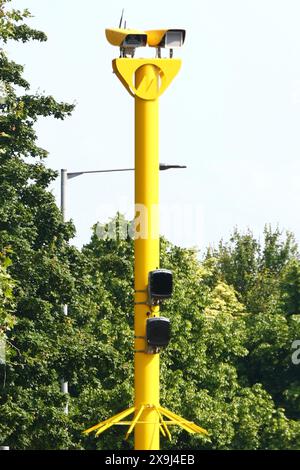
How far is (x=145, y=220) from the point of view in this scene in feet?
67.3

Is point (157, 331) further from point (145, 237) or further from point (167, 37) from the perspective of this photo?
point (167, 37)

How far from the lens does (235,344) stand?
61000mm

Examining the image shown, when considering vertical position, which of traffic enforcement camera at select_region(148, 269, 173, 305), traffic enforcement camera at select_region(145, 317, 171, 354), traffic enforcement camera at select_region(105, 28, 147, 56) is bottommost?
traffic enforcement camera at select_region(145, 317, 171, 354)

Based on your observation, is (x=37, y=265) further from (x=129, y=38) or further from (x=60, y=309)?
(x=129, y=38)

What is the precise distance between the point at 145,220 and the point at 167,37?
248 cm

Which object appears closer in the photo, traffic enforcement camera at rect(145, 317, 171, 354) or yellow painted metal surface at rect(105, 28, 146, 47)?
traffic enforcement camera at rect(145, 317, 171, 354)

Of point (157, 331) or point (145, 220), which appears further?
point (145, 220)

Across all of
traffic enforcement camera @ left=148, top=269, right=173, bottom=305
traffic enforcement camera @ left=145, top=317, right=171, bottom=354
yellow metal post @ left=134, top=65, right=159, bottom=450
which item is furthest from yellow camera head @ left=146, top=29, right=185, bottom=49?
traffic enforcement camera @ left=145, top=317, right=171, bottom=354

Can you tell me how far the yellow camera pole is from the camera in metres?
20.3

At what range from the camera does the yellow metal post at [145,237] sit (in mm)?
20234

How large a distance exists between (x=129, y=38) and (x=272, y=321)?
4577cm

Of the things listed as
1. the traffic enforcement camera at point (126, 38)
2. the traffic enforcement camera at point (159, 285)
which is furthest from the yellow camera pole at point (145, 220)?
the traffic enforcement camera at point (159, 285)

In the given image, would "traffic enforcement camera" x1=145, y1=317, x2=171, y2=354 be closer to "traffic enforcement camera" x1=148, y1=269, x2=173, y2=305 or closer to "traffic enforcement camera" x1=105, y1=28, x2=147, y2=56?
"traffic enforcement camera" x1=148, y1=269, x2=173, y2=305

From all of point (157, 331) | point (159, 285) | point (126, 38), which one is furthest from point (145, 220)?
point (126, 38)
